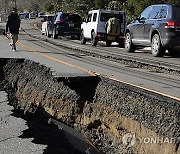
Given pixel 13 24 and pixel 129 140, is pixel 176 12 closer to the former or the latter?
pixel 13 24

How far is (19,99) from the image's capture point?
952 centimetres

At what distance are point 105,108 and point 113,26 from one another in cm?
1259

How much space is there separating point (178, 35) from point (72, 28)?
13752 mm

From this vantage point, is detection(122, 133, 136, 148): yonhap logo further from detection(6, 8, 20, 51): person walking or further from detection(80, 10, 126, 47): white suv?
detection(80, 10, 126, 47): white suv

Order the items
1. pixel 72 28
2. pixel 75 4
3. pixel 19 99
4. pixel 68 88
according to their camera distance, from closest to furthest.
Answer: pixel 68 88 < pixel 19 99 < pixel 72 28 < pixel 75 4

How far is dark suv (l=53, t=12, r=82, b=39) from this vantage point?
2586 centimetres

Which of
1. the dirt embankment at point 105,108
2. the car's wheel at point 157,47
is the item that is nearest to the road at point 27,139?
the dirt embankment at point 105,108

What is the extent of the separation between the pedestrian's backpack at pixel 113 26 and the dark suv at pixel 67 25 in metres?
6.36

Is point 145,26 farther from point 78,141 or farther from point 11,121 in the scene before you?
point 11,121

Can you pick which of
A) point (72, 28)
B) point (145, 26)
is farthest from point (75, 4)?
point (145, 26)

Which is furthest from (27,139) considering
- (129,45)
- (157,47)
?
(129,45)

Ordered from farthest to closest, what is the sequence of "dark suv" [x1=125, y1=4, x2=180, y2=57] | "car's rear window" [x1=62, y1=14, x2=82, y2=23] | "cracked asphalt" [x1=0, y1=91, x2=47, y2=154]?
"car's rear window" [x1=62, y1=14, x2=82, y2=23] < "dark suv" [x1=125, y1=4, x2=180, y2=57] < "cracked asphalt" [x1=0, y1=91, x2=47, y2=154]

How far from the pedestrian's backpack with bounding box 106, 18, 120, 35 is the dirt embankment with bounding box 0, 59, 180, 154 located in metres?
9.34

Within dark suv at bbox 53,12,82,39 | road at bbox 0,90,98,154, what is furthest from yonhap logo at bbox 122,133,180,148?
dark suv at bbox 53,12,82,39
